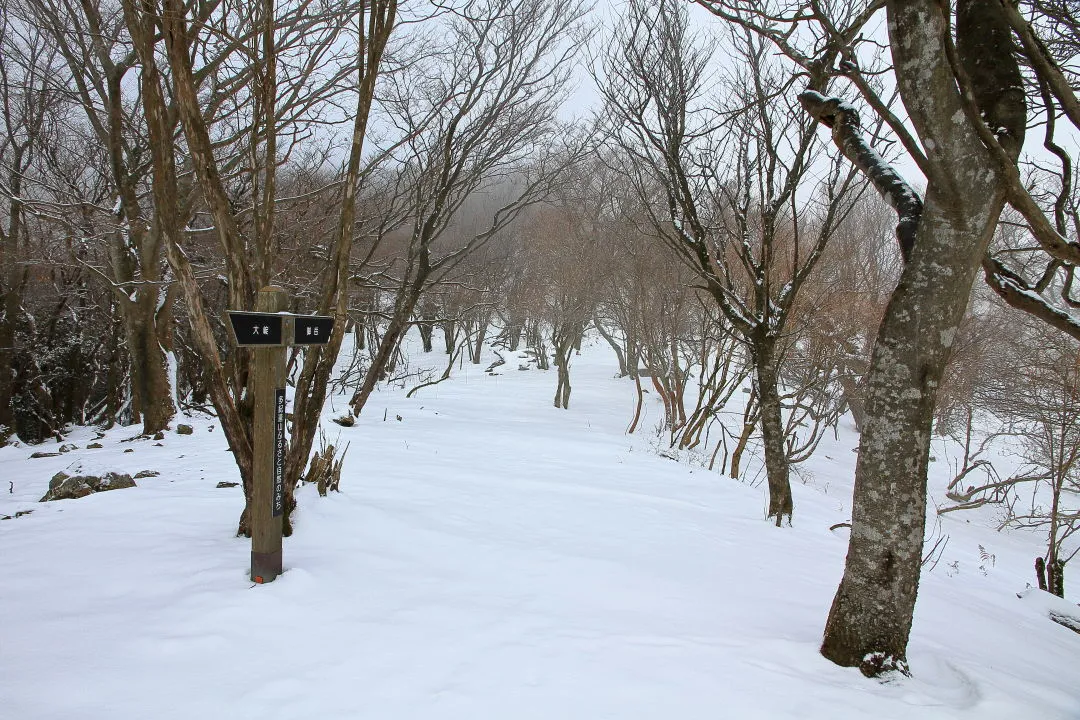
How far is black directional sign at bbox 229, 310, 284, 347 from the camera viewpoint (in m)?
2.33

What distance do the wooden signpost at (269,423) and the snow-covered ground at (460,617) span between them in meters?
0.16

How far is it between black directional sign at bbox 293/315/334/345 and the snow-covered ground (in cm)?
110

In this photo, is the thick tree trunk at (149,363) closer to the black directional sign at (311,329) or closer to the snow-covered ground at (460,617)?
the snow-covered ground at (460,617)

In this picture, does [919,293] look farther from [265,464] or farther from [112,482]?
[112,482]

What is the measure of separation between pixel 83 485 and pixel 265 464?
2.69 meters

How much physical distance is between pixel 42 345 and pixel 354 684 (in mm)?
12723

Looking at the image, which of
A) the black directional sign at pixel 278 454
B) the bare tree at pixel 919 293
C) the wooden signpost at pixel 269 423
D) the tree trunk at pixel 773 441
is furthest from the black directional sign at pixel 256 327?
the tree trunk at pixel 773 441

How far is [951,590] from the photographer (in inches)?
164

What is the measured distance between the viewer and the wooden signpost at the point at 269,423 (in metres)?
2.47

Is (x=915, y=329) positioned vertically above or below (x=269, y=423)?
above

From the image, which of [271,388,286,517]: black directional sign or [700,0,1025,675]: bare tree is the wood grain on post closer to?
[271,388,286,517]: black directional sign

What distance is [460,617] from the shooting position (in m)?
2.34

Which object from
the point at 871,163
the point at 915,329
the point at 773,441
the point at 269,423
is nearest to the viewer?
the point at 915,329

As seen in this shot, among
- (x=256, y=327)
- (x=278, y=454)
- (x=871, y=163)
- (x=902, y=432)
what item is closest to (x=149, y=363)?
(x=278, y=454)
